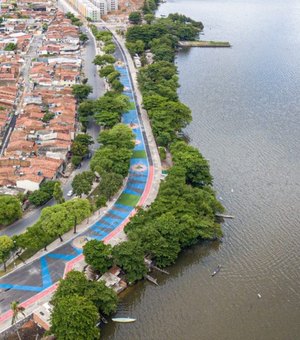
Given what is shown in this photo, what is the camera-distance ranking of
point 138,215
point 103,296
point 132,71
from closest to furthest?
point 103,296 < point 138,215 < point 132,71

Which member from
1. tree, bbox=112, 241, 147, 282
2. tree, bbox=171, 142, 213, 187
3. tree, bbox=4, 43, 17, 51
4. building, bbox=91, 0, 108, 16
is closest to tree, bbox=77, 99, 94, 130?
tree, bbox=171, 142, 213, 187

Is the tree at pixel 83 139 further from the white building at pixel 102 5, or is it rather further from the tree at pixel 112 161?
the white building at pixel 102 5

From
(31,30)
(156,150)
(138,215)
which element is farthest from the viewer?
(31,30)

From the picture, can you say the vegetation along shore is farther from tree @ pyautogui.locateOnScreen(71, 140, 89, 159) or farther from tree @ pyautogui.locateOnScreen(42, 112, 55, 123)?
tree @ pyautogui.locateOnScreen(42, 112, 55, 123)

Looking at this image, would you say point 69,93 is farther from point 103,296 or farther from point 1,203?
point 103,296

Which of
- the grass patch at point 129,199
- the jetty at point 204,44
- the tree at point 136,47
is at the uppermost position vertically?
the grass patch at point 129,199

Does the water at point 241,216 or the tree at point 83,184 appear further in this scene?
the tree at point 83,184

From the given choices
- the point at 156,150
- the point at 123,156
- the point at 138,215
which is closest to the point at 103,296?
the point at 138,215

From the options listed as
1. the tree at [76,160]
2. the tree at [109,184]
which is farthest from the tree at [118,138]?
the tree at [109,184]
